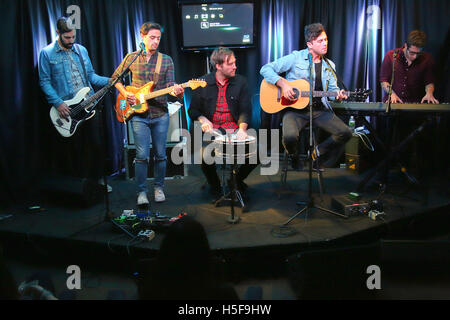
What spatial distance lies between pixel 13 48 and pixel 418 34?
5.01m

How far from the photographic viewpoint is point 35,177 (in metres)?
4.78

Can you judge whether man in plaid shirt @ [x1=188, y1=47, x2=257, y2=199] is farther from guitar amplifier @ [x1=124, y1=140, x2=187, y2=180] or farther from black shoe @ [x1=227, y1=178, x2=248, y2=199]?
guitar amplifier @ [x1=124, y1=140, x2=187, y2=180]

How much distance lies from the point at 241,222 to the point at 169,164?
6.96 ft

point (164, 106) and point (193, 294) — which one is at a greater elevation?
point (164, 106)

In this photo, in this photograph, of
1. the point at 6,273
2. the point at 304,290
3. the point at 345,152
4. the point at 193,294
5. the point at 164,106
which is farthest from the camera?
the point at 345,152

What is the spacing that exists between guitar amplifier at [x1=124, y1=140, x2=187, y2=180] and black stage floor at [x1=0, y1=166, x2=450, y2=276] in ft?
1.71

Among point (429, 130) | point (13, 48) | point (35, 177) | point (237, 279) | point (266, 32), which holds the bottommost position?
point (237, 279)

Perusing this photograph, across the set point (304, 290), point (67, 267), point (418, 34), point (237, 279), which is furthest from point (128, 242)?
point (418, 34)

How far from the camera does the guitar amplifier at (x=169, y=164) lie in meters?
5.48

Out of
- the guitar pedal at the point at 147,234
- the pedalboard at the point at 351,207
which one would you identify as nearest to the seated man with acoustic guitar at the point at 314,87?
the pedalboard at the point at 351,207

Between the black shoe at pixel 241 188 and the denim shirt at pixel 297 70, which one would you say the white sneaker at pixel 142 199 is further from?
the denim shirt at pixel 297 70

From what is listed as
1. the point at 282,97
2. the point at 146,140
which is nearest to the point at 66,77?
the point at 146,140

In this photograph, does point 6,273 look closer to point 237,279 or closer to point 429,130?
point 237,279

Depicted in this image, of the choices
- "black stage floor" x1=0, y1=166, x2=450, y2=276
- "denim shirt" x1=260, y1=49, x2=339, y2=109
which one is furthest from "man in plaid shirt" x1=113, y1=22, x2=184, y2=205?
"denim shirt" x1=260, y1=49, x2=339, y2=109
